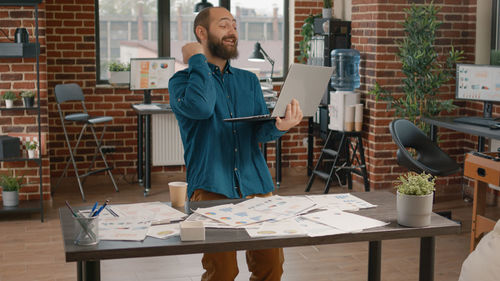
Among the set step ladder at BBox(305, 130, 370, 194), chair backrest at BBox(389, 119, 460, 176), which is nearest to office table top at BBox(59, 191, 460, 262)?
chair backrest at BBox(389, 119, 460, 176)

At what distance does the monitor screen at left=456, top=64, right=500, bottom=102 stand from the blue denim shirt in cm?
321

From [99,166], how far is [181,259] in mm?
2825

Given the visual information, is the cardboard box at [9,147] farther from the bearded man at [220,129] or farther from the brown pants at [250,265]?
the brown pants at [250,265]

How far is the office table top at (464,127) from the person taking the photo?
4.88 m

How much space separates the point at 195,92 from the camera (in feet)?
9.19

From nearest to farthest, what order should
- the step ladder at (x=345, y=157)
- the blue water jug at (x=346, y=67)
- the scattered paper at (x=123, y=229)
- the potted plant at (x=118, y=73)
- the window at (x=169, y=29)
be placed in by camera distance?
1. the scattered paper at (x=123, y=229)
2. the step ladder at (x=345, y=157)
3. the blue water jug at (x=346, y=67)
4. the potted plant at (x=118, y=73)
5. the window at (x=169, y=29)

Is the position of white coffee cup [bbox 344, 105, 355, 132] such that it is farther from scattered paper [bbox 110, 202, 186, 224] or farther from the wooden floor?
scattered paper [bbox 110, 202, 186, 224]

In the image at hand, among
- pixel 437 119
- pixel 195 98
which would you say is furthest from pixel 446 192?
pixel 195 98

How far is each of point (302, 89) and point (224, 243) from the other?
840 millimetres

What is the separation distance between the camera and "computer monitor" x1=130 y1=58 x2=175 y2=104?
6.59 m

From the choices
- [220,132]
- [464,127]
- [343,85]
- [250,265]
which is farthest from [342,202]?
[343,85]

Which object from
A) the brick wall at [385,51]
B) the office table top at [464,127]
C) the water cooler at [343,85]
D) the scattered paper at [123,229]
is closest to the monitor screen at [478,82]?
the office table top at [464,127]

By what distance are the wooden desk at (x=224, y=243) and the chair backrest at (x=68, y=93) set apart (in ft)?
12.6

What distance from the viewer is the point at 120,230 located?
2367 millimetres
